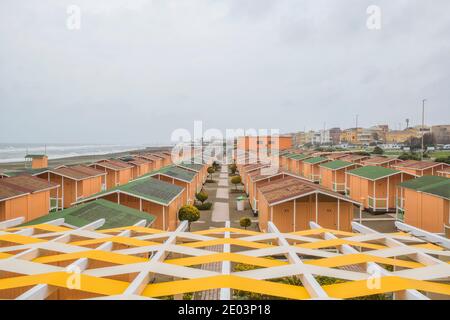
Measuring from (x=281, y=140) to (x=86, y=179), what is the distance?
77.1 m

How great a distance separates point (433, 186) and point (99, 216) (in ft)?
61.1

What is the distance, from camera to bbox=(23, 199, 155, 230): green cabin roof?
11.9 meters

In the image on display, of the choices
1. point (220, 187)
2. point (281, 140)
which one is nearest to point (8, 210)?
point (220, 187)

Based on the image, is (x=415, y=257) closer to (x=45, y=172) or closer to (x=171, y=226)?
(x=171, y=226)

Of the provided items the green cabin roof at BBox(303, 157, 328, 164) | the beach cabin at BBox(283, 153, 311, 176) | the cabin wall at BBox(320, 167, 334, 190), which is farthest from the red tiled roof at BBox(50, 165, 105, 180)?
the beach cabin at BBox(283, 153, 311, 176)

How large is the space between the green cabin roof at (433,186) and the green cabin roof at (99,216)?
15.7 metres

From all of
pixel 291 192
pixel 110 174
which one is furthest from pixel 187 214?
pixel 110 174

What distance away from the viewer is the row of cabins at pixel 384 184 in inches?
753

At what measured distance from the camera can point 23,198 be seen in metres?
17.3

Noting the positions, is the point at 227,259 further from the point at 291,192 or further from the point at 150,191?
the point at 150,191

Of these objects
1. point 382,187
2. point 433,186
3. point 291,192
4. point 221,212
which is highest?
point 433,186

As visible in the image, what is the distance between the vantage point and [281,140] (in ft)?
326

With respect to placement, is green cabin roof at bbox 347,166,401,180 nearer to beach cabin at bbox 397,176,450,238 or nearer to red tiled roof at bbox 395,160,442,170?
beach cabin at bbox 397,176,450,238

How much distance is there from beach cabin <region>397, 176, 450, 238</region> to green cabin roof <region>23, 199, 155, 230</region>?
15.3 metres
